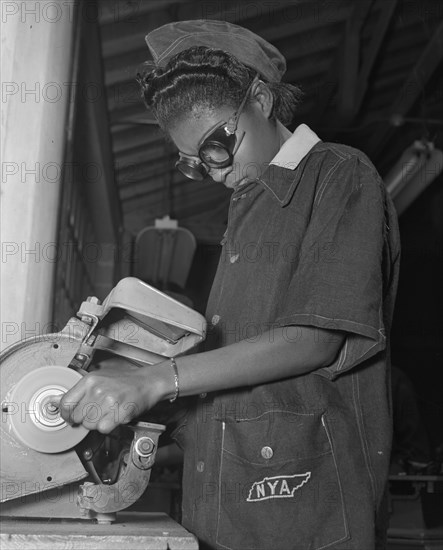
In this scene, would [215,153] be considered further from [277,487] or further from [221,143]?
[277,487]

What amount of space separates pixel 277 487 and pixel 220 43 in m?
0.84

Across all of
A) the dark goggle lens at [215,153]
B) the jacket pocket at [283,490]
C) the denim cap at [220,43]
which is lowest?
the jacket pocket at [283,490]

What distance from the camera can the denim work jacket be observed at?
1.22 metres

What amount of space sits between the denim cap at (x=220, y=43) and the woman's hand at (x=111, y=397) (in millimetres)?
679

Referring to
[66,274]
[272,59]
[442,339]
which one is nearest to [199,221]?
[442,339]

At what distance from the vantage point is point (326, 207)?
1.31 m

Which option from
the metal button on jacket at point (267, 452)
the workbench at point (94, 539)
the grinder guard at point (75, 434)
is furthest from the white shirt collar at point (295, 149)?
the workbench at point (94, 539)

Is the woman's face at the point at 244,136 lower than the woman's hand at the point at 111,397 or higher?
higher

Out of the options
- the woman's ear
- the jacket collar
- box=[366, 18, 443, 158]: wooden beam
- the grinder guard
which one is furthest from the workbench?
box=[366, 18, 443, 158]: wooden beam

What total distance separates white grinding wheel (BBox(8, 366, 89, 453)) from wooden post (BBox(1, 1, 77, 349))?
2.53 feet

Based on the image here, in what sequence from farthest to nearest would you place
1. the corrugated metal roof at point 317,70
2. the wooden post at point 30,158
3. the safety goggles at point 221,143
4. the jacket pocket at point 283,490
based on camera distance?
the corrugated metal roof at point 317,70
the wooden post at point 30,158
the safety goggles at point 221,143
the jacket pocket at point 283,490

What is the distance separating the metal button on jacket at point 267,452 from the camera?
125 cm

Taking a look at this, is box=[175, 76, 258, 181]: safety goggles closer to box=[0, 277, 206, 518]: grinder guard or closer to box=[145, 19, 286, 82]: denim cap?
box=[145, 19, 286, 82]: denim cap

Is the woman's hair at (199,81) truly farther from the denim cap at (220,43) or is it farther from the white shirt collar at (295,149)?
the white shirt collar at (295,149)
